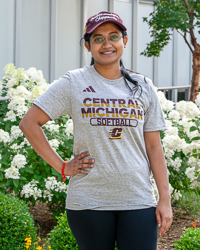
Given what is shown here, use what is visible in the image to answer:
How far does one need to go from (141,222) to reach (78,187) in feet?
1.14

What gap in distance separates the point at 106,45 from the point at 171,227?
10.5 feet

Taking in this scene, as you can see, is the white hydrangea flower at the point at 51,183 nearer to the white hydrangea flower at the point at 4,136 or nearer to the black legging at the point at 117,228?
the white hydrangea flower at the point at 4,136

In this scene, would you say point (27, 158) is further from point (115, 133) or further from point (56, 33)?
point (56, 33)

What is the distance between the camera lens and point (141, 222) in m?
1.83

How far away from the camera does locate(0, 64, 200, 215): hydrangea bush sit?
4.06 metres

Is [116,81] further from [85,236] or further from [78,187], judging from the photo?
[85,236]

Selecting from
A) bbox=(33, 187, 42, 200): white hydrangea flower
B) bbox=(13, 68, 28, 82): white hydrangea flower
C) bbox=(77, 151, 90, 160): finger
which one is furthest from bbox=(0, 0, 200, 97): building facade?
bbox=(77, 151, 90, 160): finger

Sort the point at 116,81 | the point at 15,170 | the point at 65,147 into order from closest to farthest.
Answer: the point at 116,81, the point at 15,170, the point at 65,147

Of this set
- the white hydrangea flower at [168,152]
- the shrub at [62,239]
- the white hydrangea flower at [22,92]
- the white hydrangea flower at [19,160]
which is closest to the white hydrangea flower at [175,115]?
the white hydrangea flower at [168,152]

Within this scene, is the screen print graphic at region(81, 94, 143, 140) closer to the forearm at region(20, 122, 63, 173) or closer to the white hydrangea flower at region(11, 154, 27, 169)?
the forearm at region(20, 122, 63, 173)

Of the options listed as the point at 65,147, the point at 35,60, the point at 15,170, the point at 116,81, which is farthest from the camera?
the point at 35,60

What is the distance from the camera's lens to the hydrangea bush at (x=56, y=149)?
4062 millimetres

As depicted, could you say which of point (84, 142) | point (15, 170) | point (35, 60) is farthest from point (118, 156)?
point (35, 60)

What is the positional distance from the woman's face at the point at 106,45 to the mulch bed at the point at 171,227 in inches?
102
